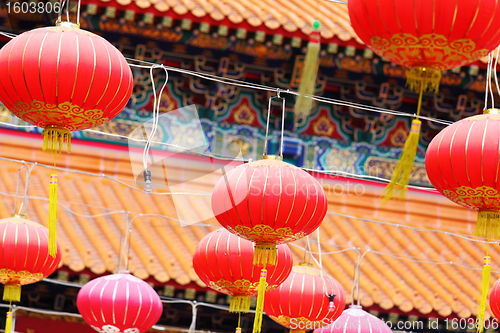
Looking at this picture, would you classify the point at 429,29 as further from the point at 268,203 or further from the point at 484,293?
the point at 484,293

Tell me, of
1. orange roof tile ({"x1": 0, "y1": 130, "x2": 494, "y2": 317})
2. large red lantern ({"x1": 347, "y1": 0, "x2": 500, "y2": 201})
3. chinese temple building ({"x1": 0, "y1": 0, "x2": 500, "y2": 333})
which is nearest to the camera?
large red lantern ({"x1": 347, "y1": 0, "x2": 500, "y2": 201})

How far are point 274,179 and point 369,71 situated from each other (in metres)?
3.16

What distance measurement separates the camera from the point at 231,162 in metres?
5.59

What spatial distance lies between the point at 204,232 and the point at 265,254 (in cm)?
243

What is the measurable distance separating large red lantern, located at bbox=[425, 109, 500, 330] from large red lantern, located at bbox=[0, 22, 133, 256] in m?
1.65

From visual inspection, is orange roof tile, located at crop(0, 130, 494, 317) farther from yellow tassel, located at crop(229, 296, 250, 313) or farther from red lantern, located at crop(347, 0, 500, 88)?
red lantern, located at crop(347, 0, 500, 88)

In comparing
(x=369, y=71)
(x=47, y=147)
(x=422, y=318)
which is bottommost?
(x=422, y=318)

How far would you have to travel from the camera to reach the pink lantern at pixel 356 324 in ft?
16.7

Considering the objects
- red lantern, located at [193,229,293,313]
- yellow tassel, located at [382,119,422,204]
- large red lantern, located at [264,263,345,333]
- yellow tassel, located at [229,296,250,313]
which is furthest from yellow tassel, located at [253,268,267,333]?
yellow tassel, located at [382,119,422,204]

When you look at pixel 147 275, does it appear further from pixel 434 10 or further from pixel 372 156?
pixel 434 10

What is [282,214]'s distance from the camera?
13.3 feet

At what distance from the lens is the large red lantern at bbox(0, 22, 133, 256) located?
3.69 metres

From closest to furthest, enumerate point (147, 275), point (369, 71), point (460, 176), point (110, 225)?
point (460, 176) → point (147, 275) → point (110, 225) → point (369, 71)

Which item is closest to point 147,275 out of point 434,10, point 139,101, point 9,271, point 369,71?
point 9,271
